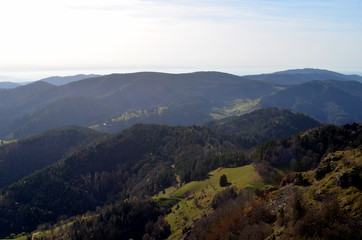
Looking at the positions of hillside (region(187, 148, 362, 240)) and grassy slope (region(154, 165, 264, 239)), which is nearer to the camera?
hillside (region(187, 148, 362, 240))

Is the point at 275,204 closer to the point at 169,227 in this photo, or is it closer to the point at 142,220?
the point at 169,227

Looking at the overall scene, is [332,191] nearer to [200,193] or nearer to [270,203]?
[270,203]

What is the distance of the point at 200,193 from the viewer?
545ft

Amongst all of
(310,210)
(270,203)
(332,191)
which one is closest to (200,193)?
(270,203)

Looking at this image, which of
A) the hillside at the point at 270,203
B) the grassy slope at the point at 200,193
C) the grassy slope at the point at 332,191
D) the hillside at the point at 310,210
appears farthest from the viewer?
the grassy slope at the point at 200,193

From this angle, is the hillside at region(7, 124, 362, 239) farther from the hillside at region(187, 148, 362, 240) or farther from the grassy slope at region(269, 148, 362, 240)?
the grassy slope at region(269, 148, 362, 240)

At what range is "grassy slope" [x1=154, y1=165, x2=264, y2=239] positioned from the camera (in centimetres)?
13512

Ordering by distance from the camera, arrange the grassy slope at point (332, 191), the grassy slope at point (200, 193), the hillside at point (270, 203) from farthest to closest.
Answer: the grassy slope at point (200, 193) → the grassy slope at point (332, 191) → the hillside at point (270, 203)

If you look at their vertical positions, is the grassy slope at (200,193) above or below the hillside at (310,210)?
below

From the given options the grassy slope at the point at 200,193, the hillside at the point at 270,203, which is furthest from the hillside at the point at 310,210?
the grassy slope at the point at 200,193

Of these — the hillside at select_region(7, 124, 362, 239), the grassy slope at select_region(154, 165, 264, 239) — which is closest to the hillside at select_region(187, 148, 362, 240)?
the hillside at select_region(7, 124, 362, 239)

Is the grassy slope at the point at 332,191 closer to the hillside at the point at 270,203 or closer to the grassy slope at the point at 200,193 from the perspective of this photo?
the hillside at the point at 270,203

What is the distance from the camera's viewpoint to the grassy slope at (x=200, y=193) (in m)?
135

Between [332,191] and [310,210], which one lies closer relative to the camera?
[310,210]
